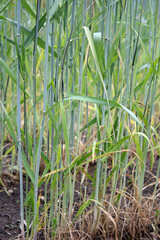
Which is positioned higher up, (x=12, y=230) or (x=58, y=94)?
(x=58, y=94)

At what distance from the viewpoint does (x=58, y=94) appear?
743 mm

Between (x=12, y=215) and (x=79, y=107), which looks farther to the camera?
(x=12, y=215)

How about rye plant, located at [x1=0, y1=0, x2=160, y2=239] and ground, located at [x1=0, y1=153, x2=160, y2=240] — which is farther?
ground, located at [x1=0, y1=153, x2=160, y2=240]

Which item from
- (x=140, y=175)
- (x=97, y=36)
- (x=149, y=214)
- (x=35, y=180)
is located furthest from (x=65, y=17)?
(x=149, y=214)

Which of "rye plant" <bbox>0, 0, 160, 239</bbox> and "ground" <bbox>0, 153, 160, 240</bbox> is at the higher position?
"rye plant" <bbox>0, 0, 160, 239</bbox>

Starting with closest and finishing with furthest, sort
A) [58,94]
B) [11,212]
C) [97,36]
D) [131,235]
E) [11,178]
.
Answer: [97,36]
[58,94]
[131,235]
[11,212]
[11,178]

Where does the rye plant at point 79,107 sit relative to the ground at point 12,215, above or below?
above

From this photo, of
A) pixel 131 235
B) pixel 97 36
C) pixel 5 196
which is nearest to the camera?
pixel 97 36

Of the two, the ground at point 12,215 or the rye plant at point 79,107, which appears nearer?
the rye plant at point 79,107

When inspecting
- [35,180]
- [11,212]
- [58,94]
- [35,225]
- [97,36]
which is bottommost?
[11,212]

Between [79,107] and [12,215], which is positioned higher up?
[79,107]

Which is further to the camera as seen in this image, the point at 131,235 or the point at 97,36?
the point at 131,235

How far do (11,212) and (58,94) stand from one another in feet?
1.75

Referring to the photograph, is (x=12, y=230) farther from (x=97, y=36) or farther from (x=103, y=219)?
(x=97, y=36)
